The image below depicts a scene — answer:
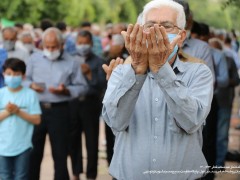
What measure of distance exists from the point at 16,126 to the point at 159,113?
356 cm

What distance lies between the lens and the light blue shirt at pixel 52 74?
8.58 meters

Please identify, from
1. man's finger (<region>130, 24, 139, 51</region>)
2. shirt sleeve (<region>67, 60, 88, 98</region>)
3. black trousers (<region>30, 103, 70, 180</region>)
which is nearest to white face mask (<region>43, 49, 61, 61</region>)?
shirt sleeve (<region>67, 60, 88, 98</region>)

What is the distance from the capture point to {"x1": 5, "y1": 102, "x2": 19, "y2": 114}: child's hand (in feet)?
23.9

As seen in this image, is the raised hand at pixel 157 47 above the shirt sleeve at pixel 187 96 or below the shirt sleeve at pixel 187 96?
above

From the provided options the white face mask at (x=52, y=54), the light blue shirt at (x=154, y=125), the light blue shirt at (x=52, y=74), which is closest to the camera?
the light blue shirt at (x=154, y=125)

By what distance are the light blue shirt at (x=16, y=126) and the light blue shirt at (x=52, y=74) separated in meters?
0.95

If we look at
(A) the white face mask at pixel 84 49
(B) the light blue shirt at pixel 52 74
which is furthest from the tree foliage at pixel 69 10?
(B) the light blue shirt at pixel 52 74

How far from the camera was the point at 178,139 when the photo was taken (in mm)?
4098

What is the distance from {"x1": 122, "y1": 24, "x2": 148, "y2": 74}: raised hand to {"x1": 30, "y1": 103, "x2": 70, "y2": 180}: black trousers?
4.81 m

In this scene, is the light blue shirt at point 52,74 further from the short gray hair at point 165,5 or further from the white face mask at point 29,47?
the short gray hair at point 165,5

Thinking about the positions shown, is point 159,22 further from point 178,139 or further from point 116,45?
point 116,45

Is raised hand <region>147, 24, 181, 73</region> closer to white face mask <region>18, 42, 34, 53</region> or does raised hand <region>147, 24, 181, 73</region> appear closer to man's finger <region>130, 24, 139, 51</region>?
man's finger <region>130, 24, 139, 51</region>

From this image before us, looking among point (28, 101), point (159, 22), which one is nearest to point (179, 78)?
point (159, 22)

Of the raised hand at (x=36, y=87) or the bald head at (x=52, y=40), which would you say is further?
the bald head at (x=52, y=40)
